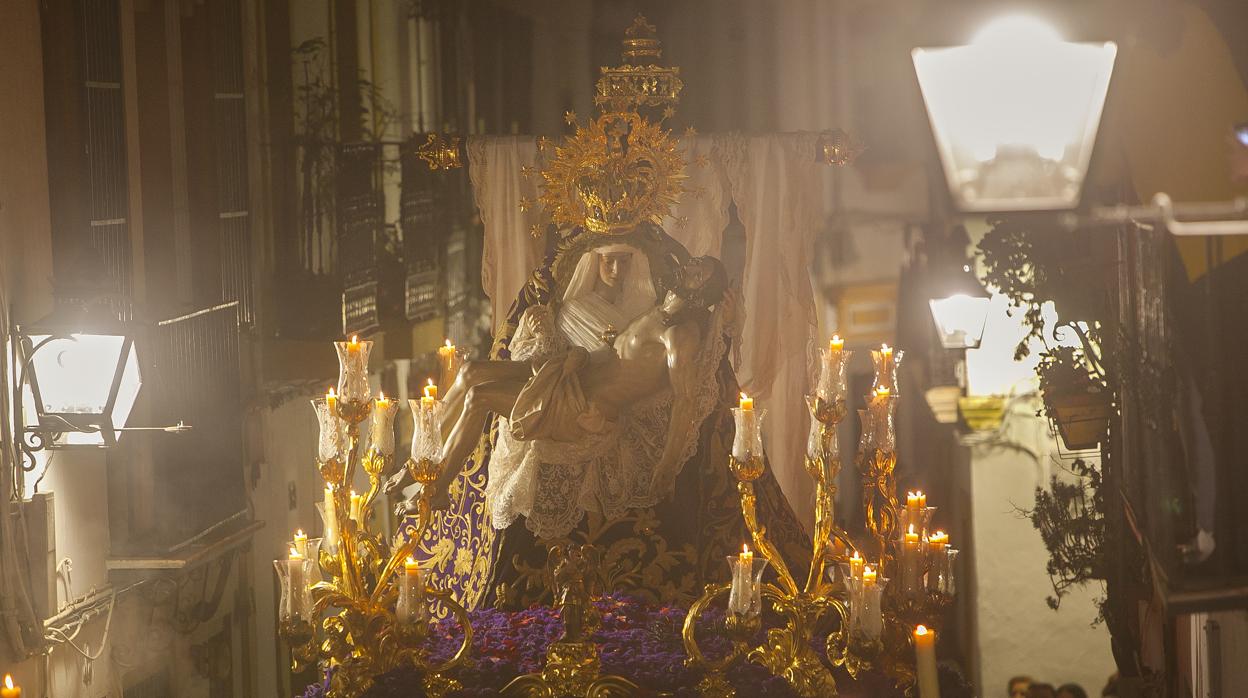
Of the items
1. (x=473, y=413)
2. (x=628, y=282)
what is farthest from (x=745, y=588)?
(x=628, y=282)

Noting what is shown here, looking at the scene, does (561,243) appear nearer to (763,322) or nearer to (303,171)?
(763,322)

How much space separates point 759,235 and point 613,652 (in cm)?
228

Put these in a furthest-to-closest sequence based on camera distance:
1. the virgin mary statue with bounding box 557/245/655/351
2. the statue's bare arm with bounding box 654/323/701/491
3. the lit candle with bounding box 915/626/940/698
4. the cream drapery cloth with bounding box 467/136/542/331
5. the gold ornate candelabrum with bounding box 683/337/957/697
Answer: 1. the cream drapery cloth with bounding box 467/136/542/331
2. the virgin mary statue with bounding box 557/245/655/351
3. the statue's bare arm with bounding box 654/323/701/491
4. the gold ornate candelabrum with bounding box 683/337/957/697
5. the lit candle with bounding box 915/626/940/698

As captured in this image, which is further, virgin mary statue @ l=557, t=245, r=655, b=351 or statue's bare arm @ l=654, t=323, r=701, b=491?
virgin mary statue @ l=557, t=245, r=655, b=351

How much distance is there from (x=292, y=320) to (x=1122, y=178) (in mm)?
4398

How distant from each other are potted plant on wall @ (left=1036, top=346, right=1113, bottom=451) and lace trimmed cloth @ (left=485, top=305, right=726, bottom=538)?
1.69m

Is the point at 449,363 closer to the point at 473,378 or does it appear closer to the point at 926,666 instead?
the point at 473,378

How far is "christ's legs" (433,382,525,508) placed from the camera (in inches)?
266

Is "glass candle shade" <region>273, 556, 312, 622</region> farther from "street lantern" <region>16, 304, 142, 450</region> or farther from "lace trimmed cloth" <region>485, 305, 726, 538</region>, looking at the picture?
"lace trimmed cloth" <region>485, 305, 726, 538</region>

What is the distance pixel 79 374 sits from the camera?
561 cm

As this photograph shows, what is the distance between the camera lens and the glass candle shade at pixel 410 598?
225 inches

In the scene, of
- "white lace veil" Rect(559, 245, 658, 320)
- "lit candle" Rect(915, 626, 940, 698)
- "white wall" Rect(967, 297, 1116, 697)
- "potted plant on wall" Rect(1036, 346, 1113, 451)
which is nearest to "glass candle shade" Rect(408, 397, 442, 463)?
"white lace veil" Rect(559, 245, 658, 320)

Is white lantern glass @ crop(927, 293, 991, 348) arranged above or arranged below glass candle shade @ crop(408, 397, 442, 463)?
above

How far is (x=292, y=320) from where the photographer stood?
27.3ft
